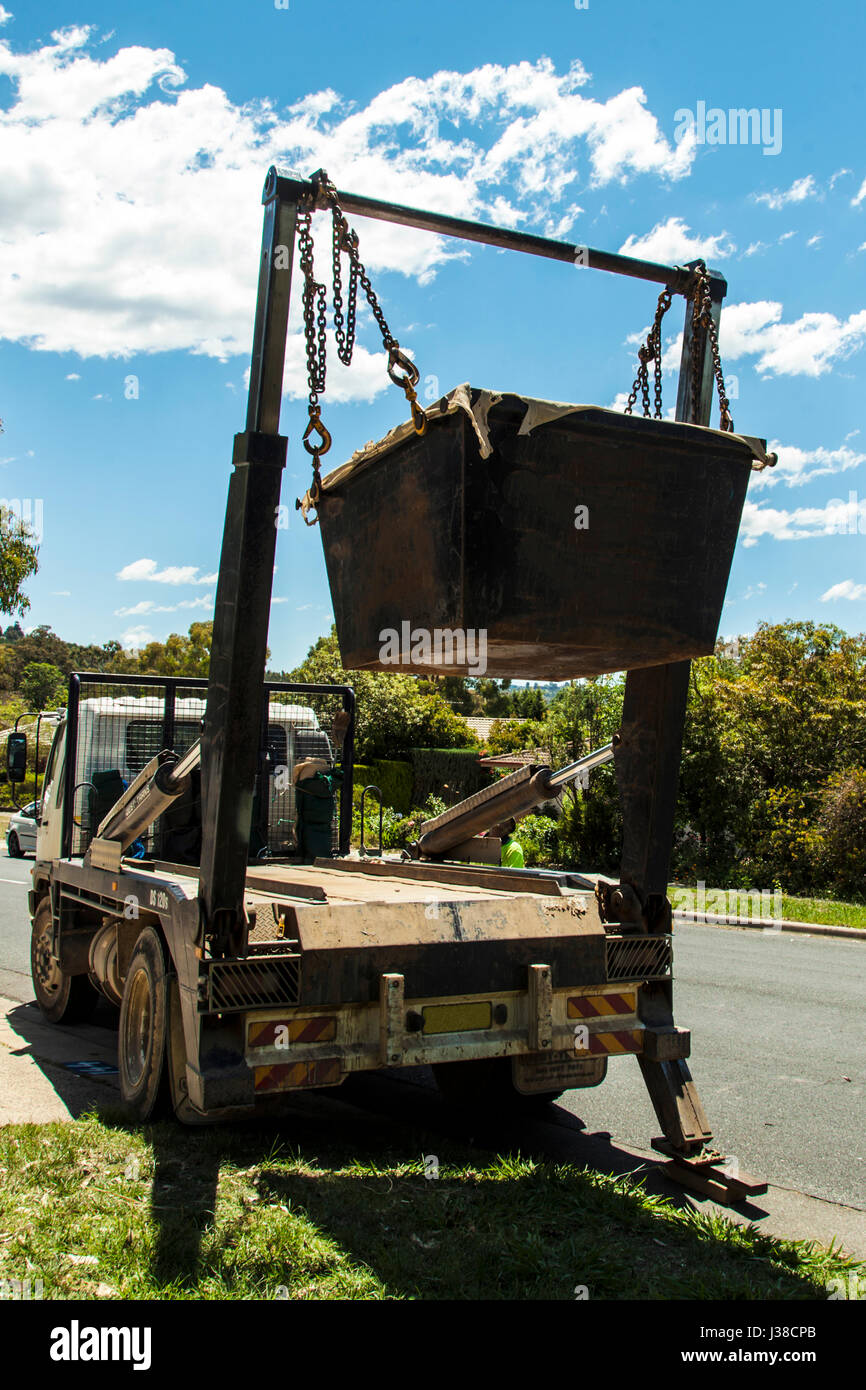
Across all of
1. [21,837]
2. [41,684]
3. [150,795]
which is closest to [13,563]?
[21,837]

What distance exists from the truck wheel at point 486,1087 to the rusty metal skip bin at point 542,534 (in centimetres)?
243

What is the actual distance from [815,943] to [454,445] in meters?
10.8

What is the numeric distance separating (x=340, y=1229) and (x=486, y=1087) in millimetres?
1977

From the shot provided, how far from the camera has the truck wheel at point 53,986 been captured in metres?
7.74

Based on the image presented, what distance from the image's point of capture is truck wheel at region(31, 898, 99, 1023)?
7.74 metres

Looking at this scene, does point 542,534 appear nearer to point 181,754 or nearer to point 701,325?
point 701,325

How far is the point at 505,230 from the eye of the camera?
4.93 m

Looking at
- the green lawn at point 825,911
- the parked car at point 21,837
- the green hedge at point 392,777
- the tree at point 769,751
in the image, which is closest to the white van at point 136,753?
the green lawn at point 825,911

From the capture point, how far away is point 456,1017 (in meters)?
4.56

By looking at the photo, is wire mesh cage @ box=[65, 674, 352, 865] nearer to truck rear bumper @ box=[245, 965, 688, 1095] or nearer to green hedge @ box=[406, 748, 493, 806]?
truck rear bumper @ box=[245, 965, 688, 1095]

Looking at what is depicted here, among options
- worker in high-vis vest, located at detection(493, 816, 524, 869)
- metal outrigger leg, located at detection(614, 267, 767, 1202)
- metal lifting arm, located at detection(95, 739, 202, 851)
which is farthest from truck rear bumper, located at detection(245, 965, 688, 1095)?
worker in high-vis vest, located at detection(493, 816, 524, 869)

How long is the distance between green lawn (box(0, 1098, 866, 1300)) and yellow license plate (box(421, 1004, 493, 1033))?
650 millimetres

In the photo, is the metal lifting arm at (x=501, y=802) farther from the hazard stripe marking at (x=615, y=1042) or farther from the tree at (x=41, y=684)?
the tree at (x=41, y=684)
